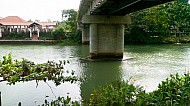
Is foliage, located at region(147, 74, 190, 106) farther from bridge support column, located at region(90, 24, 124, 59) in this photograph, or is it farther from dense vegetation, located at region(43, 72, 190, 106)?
bridge support column, located at region(90, 24, 124, 59)

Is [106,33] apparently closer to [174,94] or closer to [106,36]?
[106,36]

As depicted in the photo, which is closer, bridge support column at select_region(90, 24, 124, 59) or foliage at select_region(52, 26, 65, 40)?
bridge support column at select_region(90, 24, 124, 59)

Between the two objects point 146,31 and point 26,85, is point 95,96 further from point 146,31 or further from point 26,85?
point 146,31

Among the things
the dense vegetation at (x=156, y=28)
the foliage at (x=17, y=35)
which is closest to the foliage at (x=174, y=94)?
the dense vegetation at (x=156, y=28)

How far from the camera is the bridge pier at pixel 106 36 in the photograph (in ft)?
76.3

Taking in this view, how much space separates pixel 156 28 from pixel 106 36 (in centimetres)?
2967

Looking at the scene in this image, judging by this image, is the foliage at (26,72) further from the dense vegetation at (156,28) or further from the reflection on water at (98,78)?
the dense vegetation at (156,28)

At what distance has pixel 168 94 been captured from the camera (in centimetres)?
704

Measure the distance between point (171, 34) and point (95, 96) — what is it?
49168 millimetres

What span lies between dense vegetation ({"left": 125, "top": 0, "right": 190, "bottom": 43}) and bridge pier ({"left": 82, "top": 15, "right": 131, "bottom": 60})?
25348 millimetres

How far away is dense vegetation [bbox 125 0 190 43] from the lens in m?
50.0

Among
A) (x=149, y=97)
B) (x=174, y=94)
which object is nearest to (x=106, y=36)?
(x=174, y=94)

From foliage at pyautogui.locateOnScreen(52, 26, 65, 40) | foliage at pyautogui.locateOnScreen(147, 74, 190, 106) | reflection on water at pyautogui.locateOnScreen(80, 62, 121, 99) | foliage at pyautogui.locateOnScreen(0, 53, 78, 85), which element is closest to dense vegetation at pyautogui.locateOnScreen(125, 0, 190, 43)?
foliage at pyautogui.locateOnScreen(52, 26, 65, 40)

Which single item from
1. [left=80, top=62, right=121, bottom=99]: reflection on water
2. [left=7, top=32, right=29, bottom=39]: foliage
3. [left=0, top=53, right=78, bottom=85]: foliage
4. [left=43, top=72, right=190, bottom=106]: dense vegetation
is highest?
[left=7, top=32, right=29, bottom=39]: foliage
